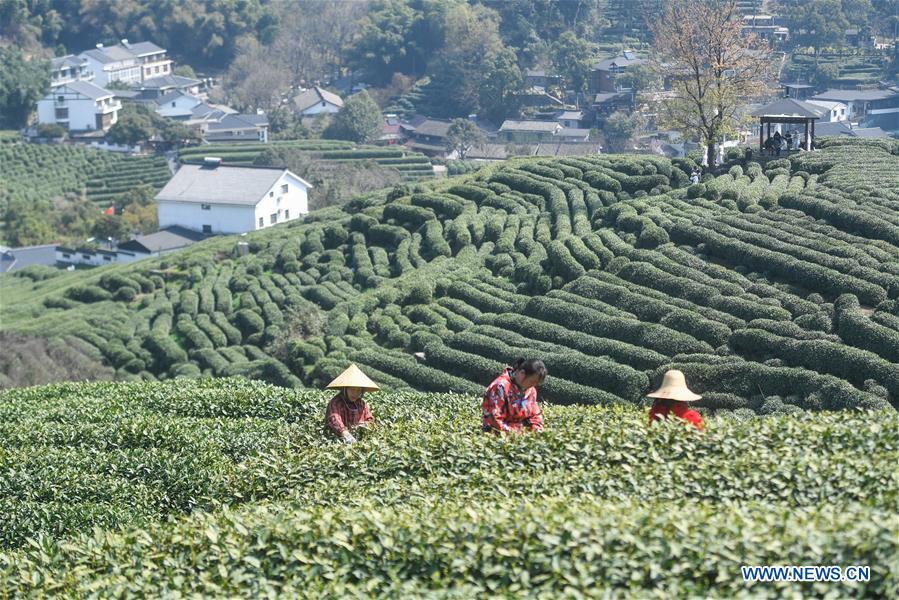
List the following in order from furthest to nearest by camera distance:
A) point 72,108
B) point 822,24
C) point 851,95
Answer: point 822,24
point 72,108
point 851,95

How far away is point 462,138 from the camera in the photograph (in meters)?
84.9

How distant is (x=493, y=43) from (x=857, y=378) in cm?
8021

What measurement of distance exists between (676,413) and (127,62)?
107 meters

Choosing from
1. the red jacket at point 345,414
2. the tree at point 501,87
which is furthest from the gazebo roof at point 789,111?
the tree at point 501,87

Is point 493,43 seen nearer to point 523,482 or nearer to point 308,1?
point 308,1

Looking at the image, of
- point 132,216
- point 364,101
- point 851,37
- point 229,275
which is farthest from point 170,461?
point 851,37

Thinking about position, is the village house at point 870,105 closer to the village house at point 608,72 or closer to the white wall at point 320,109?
the village house at point 608,72

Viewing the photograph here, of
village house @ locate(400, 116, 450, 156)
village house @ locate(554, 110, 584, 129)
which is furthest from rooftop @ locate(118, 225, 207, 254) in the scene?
village house @ locate(554, 110, 584, 129)

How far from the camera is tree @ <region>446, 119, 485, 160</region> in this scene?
84.8m

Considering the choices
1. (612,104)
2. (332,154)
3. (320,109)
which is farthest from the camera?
(320,109)

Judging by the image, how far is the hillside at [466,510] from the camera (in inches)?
335

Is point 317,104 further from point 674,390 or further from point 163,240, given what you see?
point 674,390

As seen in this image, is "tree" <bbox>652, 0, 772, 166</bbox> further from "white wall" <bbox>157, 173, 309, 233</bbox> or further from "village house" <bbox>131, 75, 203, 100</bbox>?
"village house" <bbox>131, 75, 203, 100</bbox>

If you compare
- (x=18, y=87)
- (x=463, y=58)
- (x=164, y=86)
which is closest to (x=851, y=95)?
(x=463, y=58)
